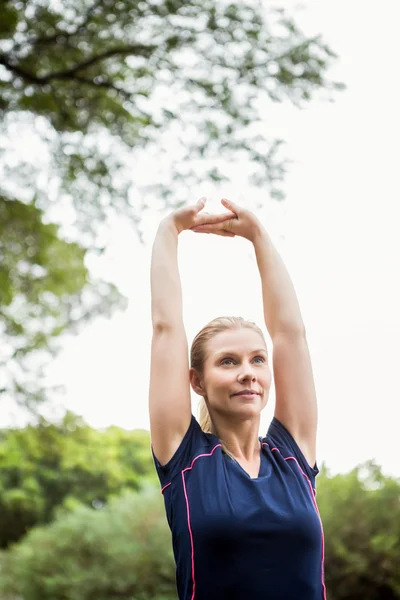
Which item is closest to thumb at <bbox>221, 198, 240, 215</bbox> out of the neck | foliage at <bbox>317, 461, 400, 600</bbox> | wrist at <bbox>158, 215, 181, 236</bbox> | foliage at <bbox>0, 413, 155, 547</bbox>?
wrist at <bbox>158, 215, 181, 236</bbox>

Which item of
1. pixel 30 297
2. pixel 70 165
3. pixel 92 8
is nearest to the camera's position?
pixel 92 8

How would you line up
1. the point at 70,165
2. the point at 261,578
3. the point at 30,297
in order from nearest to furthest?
the point at 261,578
the point at 70,165
the point at 30,297

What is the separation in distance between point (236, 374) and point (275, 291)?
295 millimetres

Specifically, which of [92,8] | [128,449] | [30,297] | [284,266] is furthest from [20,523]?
[284,266]

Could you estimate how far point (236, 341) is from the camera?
65.6 inches

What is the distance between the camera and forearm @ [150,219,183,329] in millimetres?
1677

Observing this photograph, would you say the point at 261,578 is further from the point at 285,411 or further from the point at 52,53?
the point at 52,53

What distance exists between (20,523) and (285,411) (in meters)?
15.7

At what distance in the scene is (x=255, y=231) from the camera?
1.89 meters

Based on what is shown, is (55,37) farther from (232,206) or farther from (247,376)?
(247,376)

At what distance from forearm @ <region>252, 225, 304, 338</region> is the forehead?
4.2 inches

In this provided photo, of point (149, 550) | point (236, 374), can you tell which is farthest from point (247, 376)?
point (149, 550)

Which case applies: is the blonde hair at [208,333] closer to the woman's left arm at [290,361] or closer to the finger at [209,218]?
the woman's left arm at [290,361]

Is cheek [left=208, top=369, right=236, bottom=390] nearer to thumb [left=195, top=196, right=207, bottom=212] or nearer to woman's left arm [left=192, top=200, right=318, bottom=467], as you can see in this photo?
woman's left arm [left=192, top=200, right=318, bottom=467]
